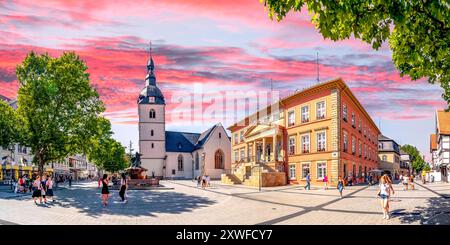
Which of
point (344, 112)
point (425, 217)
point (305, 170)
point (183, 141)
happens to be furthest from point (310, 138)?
point (183, 141)

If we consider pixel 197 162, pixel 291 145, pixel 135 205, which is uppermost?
pixel 291 145

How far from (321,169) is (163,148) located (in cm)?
5103

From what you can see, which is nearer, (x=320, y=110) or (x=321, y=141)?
(x=321, y=141)

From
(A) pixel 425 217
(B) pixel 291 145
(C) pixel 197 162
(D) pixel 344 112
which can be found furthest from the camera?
(C) pixel 197 162

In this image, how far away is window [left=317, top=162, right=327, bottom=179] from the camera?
35.3 metres

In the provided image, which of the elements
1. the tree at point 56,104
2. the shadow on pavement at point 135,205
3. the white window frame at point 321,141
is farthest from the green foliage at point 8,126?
the white window frame at point 321,141

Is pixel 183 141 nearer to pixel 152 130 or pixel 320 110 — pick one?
pixel 152 130

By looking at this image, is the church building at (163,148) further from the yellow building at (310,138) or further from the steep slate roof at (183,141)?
the yellow building at (310,138)

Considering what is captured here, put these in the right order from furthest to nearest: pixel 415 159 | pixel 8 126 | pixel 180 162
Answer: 1. pixel 415 159
2. pixel 180 162
3. pixel 8 126

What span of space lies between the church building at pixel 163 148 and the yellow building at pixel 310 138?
3136 centimetres

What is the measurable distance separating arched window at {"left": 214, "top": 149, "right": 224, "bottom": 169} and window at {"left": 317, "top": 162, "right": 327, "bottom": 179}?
143 feet

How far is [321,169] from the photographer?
3578cm
